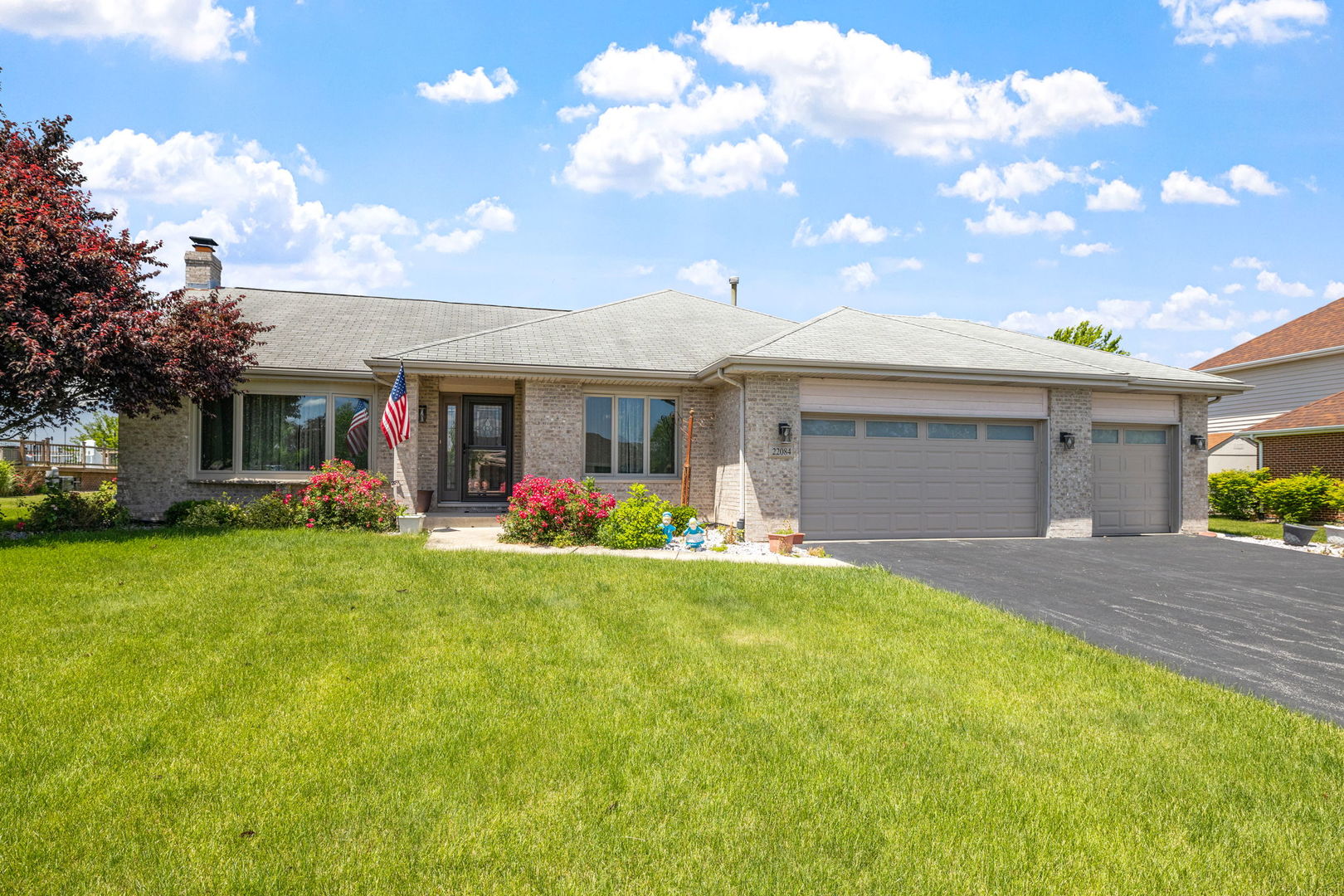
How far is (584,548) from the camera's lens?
10.5 meters

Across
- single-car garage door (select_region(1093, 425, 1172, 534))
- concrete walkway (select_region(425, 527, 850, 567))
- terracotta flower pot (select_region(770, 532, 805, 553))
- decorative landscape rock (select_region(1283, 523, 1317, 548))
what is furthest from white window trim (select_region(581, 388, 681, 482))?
decorative landscape rock (select_region(1283, 523, 1317, 548))

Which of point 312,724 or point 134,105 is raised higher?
point 134,105

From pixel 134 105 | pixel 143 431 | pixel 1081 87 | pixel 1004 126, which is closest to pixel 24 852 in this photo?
pixel 134 105

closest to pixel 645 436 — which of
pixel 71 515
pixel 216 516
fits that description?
pixel 216 516

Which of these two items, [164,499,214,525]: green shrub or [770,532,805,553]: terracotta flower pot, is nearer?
[770,532,805,553]: terracotta flower pot

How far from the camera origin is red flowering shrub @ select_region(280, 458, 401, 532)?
1179cm

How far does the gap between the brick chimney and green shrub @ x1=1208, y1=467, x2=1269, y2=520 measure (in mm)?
24979

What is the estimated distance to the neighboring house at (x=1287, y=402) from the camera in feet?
62.2

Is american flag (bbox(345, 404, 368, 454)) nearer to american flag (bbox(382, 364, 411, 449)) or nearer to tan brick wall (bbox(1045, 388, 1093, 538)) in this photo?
american flag (bbox(382, 364, 411, 449))

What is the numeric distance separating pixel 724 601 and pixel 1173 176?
1027 inches

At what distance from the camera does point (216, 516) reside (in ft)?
38.4

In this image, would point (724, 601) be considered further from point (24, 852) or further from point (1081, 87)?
point (1081, 87)

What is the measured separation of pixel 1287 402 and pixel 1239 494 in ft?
24.3

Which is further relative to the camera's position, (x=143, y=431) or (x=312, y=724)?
(x=143, y=431)
